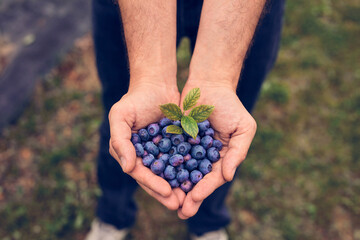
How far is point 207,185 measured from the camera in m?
1.56

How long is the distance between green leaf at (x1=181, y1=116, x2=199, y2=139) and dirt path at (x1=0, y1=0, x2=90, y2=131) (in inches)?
95.5

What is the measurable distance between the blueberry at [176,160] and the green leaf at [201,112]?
21cm

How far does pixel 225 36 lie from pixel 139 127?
701 millimetres

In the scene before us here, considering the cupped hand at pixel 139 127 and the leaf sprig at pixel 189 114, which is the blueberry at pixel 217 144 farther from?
the cupped hand at pixel 139 127

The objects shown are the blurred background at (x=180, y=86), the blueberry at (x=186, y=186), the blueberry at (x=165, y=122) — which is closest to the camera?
the blueberry at (x=186, y=186)

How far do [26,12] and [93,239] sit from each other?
9.57ft

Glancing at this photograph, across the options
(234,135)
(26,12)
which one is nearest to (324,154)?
(234,135)

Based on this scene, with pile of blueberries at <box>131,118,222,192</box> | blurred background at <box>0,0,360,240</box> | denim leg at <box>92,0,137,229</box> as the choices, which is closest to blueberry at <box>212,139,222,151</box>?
pile of blueberries at <box>131,118,222,192</box>

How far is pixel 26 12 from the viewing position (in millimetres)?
3912

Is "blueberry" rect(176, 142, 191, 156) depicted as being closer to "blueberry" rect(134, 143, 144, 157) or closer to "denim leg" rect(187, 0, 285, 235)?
"blueberry" rect(134, 143, 144, 157)

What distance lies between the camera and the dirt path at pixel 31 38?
3.39m

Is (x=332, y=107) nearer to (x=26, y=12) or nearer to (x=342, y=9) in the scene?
(x=342, y=9)

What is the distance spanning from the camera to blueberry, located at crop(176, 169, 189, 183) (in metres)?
Result: 1.60

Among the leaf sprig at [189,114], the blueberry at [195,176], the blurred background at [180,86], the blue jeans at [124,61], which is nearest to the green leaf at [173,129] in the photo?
the leaf sprig at [189,114]
